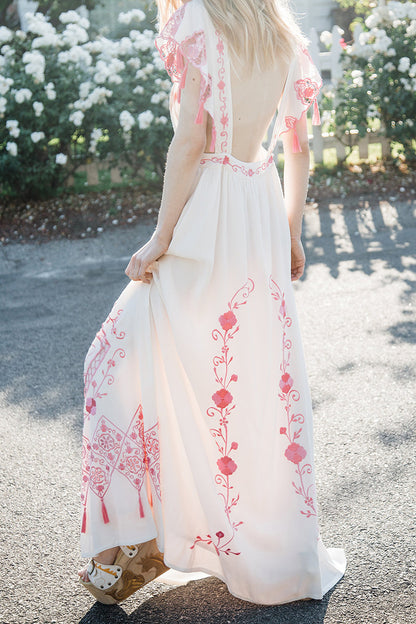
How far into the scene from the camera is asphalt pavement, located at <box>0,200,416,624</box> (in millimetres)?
2209

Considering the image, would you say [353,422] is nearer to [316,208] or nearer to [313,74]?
[313,74]

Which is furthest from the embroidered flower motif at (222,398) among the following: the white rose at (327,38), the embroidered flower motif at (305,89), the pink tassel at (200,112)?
the white rose at (327,38)

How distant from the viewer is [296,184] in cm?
230

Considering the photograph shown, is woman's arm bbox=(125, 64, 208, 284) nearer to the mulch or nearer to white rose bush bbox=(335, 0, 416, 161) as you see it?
the mulch

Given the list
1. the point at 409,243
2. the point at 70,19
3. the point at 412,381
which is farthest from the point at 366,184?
the point at 412,381

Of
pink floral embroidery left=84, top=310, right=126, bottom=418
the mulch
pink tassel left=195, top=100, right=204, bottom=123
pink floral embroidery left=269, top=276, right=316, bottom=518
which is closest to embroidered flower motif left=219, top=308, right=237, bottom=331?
pink floral embroidery left=269, top=276, right=316, bottom=518

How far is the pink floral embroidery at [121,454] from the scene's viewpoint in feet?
6.90

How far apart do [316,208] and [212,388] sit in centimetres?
512

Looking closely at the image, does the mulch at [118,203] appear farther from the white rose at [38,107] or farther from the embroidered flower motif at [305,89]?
the embroidered flower motif at [305,89]

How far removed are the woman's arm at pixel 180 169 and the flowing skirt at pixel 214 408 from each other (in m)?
0.04

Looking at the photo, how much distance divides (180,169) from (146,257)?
258mm

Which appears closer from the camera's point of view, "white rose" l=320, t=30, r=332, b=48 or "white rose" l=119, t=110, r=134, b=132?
"white rose" l=119, t=110, r=134, b=132

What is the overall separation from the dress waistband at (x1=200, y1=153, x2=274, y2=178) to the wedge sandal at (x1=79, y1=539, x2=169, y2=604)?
1.10 m

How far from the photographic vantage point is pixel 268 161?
7.07 ft
